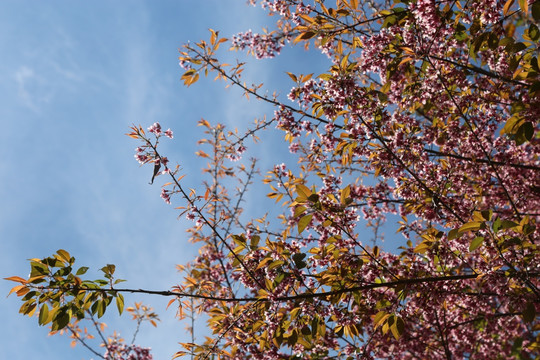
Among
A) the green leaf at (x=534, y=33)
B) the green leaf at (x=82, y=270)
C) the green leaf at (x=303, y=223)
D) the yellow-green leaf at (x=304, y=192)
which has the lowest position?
the green leaf at (x=303, y=223)

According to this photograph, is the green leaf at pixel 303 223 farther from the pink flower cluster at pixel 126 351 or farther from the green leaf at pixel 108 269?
the pink flower cluster at pixel 126 351

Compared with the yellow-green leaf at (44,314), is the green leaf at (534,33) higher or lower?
higher

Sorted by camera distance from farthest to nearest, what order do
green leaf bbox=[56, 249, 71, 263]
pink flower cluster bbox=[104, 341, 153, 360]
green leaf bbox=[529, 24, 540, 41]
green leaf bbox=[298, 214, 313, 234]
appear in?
pink flower cluster bbox=[104, 341, 153, 360], green leaf bbox=[529, 24, 540, 41], green leaf bbox=[56, 249, 71, 263], green leaf bbox=[298, 214, 313, 234]

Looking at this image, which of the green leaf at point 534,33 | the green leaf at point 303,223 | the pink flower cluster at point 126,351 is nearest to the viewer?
the green leaf at point 303,223

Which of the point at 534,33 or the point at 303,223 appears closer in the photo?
the point at 303,223

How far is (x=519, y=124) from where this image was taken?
2.15m

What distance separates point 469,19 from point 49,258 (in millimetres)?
3768

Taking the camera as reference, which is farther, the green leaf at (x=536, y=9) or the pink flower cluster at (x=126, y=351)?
the pink flower cluster at (x=126, y=351)

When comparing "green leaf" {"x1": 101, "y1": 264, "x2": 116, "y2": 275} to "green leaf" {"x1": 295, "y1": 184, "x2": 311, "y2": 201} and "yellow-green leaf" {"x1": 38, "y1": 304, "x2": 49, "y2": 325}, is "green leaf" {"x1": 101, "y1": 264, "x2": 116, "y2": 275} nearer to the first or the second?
"yellow-green leaf" {"x1": 38, "y1": 304, "x2": 49, "y2": 325}

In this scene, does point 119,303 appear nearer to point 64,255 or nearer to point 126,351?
point 64,255

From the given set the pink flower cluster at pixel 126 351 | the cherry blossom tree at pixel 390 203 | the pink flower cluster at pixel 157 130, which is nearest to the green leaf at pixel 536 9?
the cherry blossom tree at pixel 390 203

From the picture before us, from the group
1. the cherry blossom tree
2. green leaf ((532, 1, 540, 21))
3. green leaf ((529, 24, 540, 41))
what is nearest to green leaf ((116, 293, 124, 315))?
the cherry blossom tree

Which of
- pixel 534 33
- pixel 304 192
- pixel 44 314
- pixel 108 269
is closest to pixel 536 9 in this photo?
pixel 534 33

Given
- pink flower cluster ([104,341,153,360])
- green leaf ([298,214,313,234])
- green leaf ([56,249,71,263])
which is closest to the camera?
green leaf ([298,214,313,234])
